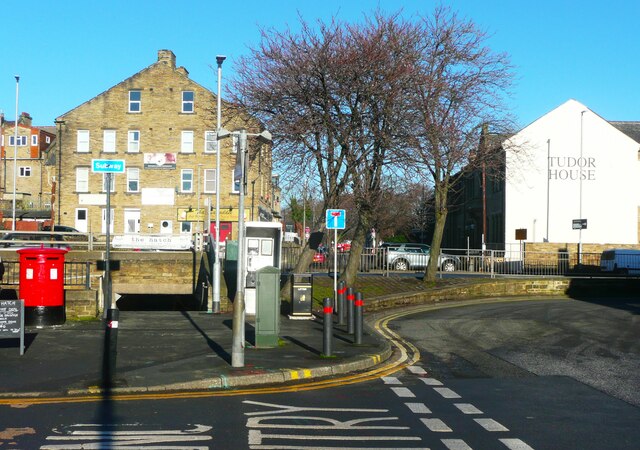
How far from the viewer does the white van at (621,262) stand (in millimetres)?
37312

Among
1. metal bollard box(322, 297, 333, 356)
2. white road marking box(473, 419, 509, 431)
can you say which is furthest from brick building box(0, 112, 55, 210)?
white road marking box(473, 419, 509, 431)

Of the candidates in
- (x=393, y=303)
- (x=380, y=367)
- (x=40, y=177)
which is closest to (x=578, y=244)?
(x=393, y=303)

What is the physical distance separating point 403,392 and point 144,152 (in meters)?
45.7

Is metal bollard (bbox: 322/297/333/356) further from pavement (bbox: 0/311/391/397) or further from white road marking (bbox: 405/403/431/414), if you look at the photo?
white road marking (bbox: 405/403/431/414)

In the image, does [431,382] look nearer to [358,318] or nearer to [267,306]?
[358,318]

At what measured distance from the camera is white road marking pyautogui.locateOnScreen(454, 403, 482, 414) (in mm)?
8781

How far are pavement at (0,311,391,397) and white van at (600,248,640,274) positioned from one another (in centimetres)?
2491

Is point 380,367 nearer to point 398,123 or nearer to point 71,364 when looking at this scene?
point 71,364

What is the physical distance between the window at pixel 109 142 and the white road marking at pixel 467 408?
47.3 metres

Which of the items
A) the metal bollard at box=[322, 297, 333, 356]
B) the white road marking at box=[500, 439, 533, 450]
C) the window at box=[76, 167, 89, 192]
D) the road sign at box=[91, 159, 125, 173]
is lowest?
the white road marking at box=[500, 439, 533, 450]

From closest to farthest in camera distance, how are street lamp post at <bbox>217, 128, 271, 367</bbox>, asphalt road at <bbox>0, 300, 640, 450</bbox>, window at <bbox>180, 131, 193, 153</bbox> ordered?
asphalt road at <bbox>0, 300, 640, 450</bbox>
street lamp post at <bbox>217, 128, 271, 367</bbox>
window at <bbox>180, 131, 193, 153</bbox>

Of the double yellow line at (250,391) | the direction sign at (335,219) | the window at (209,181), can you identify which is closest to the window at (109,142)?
the window at (209,181)

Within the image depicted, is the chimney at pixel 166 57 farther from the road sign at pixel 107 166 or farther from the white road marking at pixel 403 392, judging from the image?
the white road marking at pixel 403 392

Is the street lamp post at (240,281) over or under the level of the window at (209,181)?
under
